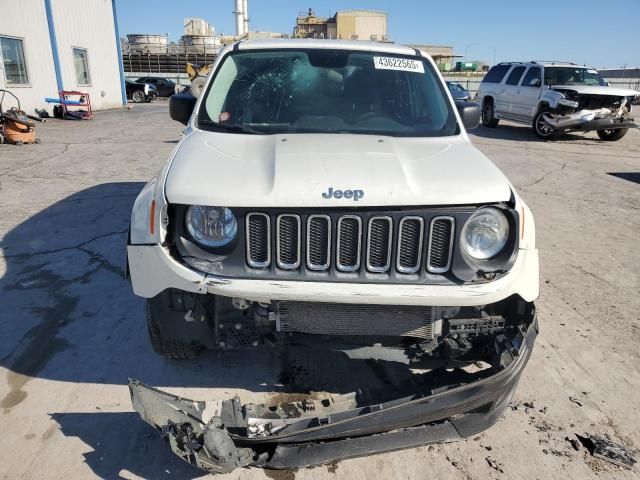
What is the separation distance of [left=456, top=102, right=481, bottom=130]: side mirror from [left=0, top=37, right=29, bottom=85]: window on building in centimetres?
1692

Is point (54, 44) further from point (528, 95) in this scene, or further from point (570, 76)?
point (570, 76)

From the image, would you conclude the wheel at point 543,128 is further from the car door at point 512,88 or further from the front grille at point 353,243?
the front grille at point 353,243

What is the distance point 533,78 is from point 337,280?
14414 millimetres

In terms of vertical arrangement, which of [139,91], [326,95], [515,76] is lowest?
[139,91]

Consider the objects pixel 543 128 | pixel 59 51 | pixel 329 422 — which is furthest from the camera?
pixel 59 51

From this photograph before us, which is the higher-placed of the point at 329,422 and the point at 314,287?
the point at 314,287

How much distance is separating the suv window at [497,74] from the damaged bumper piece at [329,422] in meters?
15.7

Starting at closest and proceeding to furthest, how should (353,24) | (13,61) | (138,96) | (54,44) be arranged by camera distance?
(13,61), (54,44), (138,96), (353,24)

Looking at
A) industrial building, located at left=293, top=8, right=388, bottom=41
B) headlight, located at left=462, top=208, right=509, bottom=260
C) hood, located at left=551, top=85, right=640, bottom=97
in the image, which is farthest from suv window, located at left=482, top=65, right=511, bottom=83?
industrial building, located at left=293, top=8, right=388, bottom=41

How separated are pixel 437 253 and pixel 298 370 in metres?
1.34

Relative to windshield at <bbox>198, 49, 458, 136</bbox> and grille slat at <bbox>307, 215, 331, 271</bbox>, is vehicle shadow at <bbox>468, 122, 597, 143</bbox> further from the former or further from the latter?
grille slat at <bbox>307, 215, 331, 271</bbox>

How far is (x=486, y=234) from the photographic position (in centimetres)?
240

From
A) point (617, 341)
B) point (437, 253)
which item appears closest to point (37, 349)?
point (437, 253)

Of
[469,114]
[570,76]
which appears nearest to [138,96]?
[570,76]
